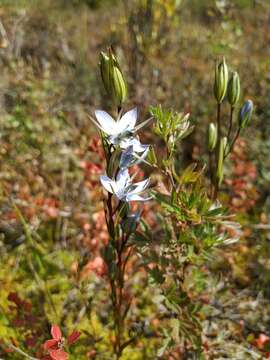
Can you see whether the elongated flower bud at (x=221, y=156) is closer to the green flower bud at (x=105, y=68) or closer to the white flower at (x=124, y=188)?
the white flower at (x=124, y=188)

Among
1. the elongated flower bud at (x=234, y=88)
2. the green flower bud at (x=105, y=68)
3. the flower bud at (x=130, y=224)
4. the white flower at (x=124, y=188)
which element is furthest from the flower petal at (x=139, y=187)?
the elongated flower bud at (x=234, y=88)

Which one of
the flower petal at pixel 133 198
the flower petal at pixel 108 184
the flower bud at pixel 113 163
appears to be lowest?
the flower petal at pixel 133 198

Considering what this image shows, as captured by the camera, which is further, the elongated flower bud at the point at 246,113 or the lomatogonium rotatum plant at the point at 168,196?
the elongated flower bud at the point at 246,113

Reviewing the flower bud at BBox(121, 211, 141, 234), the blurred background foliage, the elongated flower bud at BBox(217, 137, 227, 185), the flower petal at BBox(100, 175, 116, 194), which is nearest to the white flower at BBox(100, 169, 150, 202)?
the flower petal at BBox(100, 175, 116, 194)

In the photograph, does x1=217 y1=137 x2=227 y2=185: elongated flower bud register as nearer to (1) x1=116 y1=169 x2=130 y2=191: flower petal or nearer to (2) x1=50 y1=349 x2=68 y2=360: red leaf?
(1) x1=116 y1=169 x2=130 y2=191: flower petal

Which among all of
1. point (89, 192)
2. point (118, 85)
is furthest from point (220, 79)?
point (89, 192)

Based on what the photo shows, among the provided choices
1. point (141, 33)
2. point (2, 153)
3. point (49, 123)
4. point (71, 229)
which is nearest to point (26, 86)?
point (49, 123)

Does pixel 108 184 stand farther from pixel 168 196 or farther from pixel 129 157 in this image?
pixel 168 196
